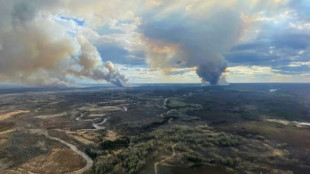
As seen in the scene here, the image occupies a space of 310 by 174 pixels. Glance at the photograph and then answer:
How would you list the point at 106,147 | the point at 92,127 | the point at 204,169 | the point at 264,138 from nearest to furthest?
the point at 204,169 < the point at 106,147 < the point at 264,138 < the point at 92,127

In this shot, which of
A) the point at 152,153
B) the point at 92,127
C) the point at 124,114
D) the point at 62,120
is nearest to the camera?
the point at 152,153

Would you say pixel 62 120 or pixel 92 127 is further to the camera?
pixel 62 120

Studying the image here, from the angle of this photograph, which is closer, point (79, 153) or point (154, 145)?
point (79, 153)

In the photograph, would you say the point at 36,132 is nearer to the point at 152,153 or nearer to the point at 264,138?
the point at 152,153

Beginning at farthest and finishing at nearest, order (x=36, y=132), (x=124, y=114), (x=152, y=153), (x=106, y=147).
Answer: (x=124, y=114) → (x=36, y=132) → (x=106, y=147) → (x=152, y=153)

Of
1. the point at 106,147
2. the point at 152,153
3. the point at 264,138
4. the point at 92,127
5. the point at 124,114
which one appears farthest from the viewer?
the point at 124,114

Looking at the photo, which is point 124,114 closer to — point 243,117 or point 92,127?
point 92,127

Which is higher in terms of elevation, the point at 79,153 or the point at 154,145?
the point at 154,145

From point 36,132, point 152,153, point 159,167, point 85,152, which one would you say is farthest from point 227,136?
point 36,132

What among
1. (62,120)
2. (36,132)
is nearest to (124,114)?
(62,120)
